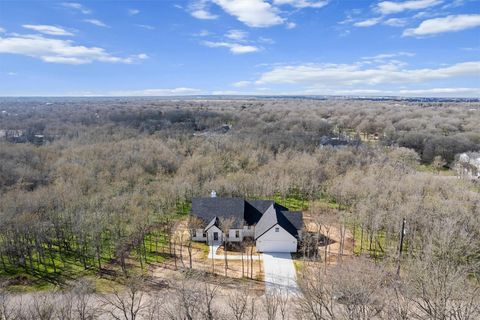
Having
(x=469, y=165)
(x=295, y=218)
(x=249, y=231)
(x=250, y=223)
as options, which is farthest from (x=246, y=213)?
(x=469, y=165)

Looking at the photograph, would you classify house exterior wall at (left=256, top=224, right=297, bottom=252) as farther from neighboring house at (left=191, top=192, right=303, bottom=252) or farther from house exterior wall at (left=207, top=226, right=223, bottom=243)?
house exterior wall at (left=207, top=226, right=223, bottom=243)

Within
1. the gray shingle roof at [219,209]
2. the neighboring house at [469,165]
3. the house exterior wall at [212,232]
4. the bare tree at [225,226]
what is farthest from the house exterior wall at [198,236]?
the neighboring house at [469,165]

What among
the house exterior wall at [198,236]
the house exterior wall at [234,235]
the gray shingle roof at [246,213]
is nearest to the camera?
the gray shingle roof at [246,213]

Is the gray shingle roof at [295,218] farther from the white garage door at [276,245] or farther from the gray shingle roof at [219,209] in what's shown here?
the gray shingle roof at [219,209]

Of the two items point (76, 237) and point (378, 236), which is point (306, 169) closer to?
point (378, 236)

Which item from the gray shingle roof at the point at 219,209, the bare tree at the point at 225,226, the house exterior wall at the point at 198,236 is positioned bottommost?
the house exterior wall at the point at 198,236

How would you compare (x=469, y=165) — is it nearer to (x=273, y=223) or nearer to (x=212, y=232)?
(x=273, y=223)

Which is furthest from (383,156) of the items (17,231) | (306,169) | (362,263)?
(17,231)
